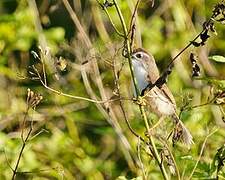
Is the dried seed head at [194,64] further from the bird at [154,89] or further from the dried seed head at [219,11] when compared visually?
the bird at [154,89]

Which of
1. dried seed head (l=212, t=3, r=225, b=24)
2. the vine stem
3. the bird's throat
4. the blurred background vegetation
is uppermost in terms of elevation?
dried seed head (l=212, t=3, r=225, b=24)

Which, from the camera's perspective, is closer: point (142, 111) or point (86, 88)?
point (142, 111)

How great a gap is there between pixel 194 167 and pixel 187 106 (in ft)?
1.04

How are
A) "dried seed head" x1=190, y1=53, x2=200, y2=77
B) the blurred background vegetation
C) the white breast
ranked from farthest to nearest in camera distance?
the blurred background vegetation → the white breast → "dried seed head" x1=190, y1=53, x2=200, y2=77

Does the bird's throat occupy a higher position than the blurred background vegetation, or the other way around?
the bird's throat

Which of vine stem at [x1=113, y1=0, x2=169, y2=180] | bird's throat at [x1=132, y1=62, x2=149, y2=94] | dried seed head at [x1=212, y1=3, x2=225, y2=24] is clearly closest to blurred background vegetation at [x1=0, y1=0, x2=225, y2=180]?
bird's throat at [x1=132, y1=62, x2=149, y2=94]

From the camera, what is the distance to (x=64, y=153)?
21.7ft

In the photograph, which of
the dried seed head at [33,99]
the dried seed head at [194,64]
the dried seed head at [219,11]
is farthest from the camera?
the dried seed head at [33,99]

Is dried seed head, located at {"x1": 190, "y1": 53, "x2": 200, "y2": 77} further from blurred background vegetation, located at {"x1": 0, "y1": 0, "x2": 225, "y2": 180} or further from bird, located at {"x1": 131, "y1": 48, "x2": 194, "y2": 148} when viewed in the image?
blurred background vegetation, located at {"x1": 0, "y1": 0, "x2": 225, "y2": 180}

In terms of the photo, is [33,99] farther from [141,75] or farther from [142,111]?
[141,75]

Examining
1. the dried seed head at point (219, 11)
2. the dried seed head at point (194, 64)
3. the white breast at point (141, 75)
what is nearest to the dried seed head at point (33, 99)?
the dried seed head at point (194, 64)

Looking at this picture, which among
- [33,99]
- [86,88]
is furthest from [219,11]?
[86,88]

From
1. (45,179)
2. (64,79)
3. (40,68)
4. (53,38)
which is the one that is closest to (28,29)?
(53,38)

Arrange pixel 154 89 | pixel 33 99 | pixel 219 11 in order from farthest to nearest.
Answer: pixel 154 89, pixel 33 99, pixel 219 11
